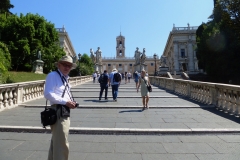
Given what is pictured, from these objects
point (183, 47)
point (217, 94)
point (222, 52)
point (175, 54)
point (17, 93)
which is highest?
point (183, 47)

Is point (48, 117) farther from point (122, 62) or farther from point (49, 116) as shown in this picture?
point (122, 62)

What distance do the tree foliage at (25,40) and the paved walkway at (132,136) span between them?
2942 centimetres

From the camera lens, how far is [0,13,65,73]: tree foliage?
33.8 metres

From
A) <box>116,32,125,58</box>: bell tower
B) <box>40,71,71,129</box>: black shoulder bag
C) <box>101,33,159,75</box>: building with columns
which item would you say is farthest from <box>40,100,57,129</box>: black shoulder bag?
<box>116,32,125,58</box>: bell tower

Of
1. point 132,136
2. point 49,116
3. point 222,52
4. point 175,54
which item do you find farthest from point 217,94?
point 175,54

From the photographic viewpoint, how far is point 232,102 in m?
7.71

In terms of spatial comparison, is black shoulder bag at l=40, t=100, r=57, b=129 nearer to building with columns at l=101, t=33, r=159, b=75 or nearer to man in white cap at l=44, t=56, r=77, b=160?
man in white cap at l=44, t=56, r=77, b=160

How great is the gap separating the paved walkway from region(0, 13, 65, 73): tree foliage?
2942 cm

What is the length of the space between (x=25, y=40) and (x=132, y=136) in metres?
33.2

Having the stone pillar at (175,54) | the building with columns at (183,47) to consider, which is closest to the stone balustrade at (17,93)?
the building with columns at (183,47)

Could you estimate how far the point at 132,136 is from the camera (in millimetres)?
5219

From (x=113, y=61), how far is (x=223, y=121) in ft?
317

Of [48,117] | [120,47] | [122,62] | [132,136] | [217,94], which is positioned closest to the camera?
[48,117]

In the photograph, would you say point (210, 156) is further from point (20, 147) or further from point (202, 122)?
point (20, 147)
